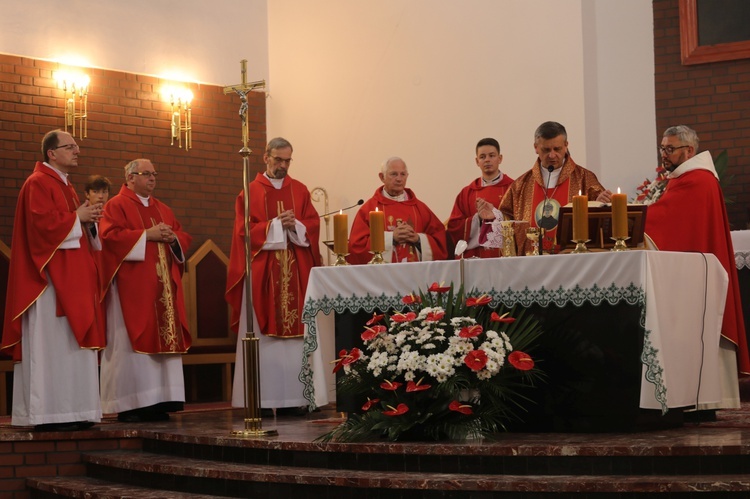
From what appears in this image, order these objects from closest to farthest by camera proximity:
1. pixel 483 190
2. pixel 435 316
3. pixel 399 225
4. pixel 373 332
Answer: pixel 435 316
pixel 373 332
pixel 399 225
pixel 483 190

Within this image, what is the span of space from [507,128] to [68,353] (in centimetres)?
467

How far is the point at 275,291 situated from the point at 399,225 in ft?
4.38

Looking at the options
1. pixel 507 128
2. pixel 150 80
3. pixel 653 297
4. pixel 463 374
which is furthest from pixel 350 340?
pixel 150 80

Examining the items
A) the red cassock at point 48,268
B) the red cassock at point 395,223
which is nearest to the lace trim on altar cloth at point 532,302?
the red cassock at point 395,223

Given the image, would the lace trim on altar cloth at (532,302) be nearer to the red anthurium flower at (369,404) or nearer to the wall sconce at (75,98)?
the red anthurium flower at (369,404)

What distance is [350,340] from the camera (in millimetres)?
6359

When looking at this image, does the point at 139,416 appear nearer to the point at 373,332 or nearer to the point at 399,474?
the point at 373,332

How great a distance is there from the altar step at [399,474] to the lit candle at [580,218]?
1.20 m

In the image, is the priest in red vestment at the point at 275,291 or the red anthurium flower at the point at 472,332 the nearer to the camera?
the red anthurium flower at the point at 472,332

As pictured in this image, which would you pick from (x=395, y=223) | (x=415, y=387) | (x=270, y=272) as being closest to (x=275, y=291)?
(x=270, y=272)

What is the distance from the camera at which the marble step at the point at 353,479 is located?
182 inches

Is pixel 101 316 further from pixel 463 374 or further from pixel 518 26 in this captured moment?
pixel 518 26

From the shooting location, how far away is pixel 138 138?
410 inches

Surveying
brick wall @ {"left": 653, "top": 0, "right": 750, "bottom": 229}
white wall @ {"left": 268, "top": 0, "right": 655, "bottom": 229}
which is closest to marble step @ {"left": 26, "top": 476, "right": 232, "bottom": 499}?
white wall @ {"left": 268, "top": 0, "right": 655, "bottom": 229}
